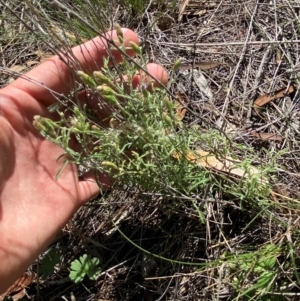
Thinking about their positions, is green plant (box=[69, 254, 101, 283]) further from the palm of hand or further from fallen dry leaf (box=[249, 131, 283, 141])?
fallen dry leaf (box=[249, 131, 283, 141])

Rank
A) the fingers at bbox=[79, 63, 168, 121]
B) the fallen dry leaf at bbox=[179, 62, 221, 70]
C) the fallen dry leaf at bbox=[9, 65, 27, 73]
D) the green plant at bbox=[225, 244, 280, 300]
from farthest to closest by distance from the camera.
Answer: the fallen dry leaf at bbox=[9, 65, 27, 73]
the fallen dry leaf at bbox=[179, 62, 221, 70]
the fingers at bbox=[79, 63, 168, 121]
the green plant at bbox=[225, 244, 280, 300]

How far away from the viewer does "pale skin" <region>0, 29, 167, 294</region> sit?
5.79ft

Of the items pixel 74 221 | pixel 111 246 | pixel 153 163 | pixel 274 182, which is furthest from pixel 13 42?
pixel 274 182

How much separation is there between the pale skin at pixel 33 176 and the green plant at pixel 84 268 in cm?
14

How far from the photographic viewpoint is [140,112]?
1.46 m

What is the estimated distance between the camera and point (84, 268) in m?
1.89

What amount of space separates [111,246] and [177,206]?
356mm

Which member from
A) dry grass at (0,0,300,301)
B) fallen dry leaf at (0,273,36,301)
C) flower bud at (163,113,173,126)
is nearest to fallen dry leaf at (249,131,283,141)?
dry grass at (0,0,300,301)

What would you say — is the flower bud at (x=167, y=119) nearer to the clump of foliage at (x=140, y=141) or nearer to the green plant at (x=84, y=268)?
the clump of foliage at (x=140, y=141)

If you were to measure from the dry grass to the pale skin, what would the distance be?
0.16 metres

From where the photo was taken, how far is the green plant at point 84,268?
1872mm

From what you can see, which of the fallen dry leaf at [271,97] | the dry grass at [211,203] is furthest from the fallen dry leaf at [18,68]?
the fallen dry leaf at [271,97]

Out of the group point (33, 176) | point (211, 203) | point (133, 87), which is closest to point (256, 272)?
point (211, 203)

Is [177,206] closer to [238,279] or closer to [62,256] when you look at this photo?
[238,279]
